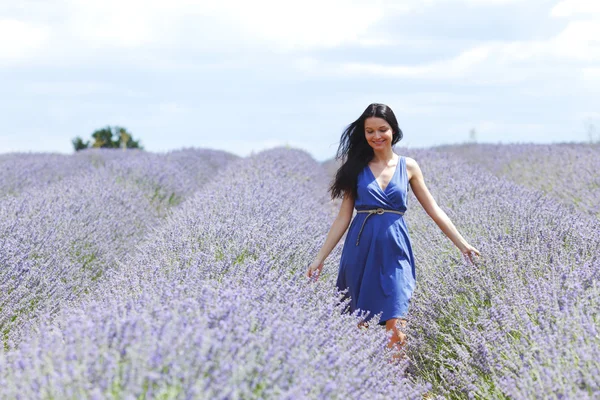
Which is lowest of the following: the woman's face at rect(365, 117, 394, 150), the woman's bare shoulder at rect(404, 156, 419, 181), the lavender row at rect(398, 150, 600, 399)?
the lavender row at rect(398, 150, 600, 399)

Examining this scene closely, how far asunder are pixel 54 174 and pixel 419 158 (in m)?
4.60

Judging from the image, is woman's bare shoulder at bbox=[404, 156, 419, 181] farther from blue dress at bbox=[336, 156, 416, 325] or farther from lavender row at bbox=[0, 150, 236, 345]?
lavender row at bbox=[0, 150, 236, 345]

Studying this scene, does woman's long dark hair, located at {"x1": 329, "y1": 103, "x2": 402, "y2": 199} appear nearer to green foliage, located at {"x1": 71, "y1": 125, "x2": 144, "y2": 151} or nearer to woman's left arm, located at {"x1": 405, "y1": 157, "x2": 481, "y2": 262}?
woman's left arm, located at {"x1": 405, "y1": 157, "x2": 481, "y2": 262}

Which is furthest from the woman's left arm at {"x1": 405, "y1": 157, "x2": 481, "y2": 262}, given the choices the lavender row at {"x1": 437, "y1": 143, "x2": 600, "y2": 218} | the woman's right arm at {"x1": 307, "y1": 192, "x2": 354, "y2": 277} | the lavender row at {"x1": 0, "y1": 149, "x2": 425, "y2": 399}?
the lavender row at {"x1": 437, "y1": 143, "x2": 600, "y2": 218}

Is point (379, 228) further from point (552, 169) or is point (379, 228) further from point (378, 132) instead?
point (552, 169)

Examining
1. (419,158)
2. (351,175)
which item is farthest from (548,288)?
(419,158)

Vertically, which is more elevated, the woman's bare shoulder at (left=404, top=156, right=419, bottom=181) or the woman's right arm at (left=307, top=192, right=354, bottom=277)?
the woman's bare shoulder at (left=404, top=156, right=419, bottom=181)

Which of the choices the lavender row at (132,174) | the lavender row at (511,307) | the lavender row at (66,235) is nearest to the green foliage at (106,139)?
the lavender row at (132,174)

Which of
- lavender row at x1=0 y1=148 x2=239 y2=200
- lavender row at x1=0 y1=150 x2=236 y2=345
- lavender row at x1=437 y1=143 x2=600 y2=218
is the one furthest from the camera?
lavender row at x1=0 y1=148 x2=239 y2=200

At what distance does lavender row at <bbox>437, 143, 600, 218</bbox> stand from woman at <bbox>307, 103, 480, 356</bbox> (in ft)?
7.88

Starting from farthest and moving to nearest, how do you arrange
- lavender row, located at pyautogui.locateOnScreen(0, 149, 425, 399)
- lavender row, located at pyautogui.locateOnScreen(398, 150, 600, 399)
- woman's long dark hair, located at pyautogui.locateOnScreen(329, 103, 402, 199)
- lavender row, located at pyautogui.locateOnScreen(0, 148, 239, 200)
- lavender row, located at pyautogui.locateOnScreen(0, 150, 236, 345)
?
lavender row, located at pyautogui.locateOnScreen(0, 148, 239, 200) < lavender row, located at pyautogui.locateOnScreen(0, 150, 236, 345) < woman's long dark hair, located at pyautogui.locateOnScreen(329, 103, 402, 199) < lavender row, located at pyautogui.locateOnScreen(398, 150, 600, 399) < lavender row, located at pyautogui.locateOnScreen(0, 149, 425, 399)

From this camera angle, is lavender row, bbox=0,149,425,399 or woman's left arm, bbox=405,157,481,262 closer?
lavender row, bbox=0,149,425,399

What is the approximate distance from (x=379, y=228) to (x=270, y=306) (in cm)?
101

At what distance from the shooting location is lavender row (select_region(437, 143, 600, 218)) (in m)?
6.08
